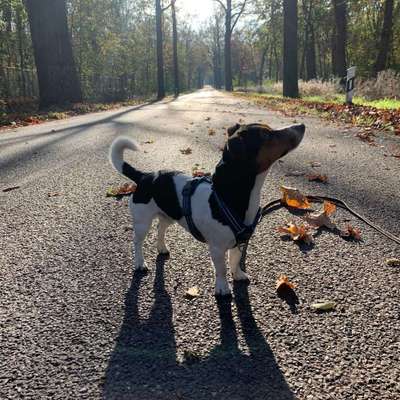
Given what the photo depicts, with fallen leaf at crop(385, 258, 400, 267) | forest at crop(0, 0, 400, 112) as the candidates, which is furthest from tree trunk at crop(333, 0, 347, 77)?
fallen leaf at crop(385, 258, 400, 267)

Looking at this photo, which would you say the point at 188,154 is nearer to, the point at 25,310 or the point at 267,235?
the point at 267,235

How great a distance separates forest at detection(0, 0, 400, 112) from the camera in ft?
50.6

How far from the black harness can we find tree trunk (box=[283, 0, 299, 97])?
59.0 feet

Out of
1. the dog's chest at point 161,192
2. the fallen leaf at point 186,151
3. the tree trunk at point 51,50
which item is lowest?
the fallen leaf at point 186,151

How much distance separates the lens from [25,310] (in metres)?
2.09

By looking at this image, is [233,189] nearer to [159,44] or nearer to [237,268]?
[237,268]

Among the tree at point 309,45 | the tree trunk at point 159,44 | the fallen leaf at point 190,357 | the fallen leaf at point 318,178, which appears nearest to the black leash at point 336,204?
the fallen leaf at point 318,178

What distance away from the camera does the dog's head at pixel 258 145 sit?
209 cm

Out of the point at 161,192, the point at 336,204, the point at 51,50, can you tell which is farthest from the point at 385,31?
the point at 161,192

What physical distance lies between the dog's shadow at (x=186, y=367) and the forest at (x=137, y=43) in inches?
533

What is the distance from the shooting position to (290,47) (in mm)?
18641

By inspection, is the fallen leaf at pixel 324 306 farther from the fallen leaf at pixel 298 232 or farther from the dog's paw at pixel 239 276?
the fallen leaf at pixel 298 232

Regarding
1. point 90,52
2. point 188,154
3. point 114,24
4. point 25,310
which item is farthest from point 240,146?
point 114,24

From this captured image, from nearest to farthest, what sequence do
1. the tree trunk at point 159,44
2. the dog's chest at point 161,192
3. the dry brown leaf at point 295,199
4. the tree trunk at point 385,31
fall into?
the dog's chest at point 161,192 < the dry brown leaf at point 295,199 < the tree trunk at point 385,31 < the tree trunk at point 159,44
